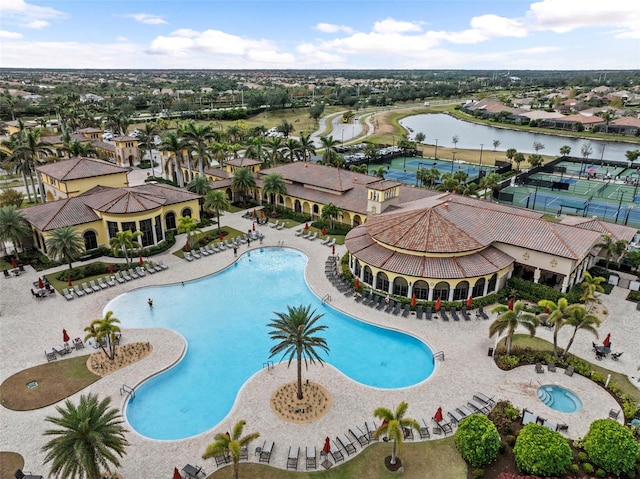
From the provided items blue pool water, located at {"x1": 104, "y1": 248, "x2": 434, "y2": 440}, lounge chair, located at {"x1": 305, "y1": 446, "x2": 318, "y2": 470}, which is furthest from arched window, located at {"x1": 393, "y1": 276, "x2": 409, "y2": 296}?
lounge chair, located at {"x1": 305, "y1": 446, "x2": 318, "y2": 470}

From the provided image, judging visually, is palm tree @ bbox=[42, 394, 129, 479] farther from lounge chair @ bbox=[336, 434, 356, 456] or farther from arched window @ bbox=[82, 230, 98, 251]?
arched window @ bbox=[82, 230, 98, 251]

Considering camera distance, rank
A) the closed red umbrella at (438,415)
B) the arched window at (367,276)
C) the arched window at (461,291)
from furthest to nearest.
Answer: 1. the arched window at (367,276)
2. the arched window at (461,291)
3. the closed red umbrella at (438,415)

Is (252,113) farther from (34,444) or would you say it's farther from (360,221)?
(34,444)

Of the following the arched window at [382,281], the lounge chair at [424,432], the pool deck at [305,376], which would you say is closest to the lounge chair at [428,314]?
the pool deck at [305,376]

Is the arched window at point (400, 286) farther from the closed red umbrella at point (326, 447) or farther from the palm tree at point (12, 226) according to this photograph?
the palm tree at point (12, 226)

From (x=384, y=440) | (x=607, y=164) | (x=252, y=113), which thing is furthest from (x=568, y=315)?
(x=252, y=113)

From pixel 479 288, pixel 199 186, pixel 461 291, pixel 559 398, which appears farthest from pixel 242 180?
pixel 559 398
